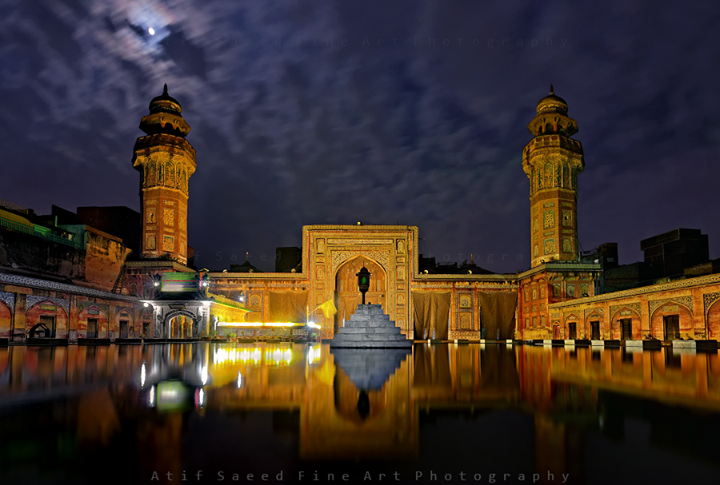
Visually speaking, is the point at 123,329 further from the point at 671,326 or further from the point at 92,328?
the point at 671,326

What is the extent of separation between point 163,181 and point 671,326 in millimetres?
23594

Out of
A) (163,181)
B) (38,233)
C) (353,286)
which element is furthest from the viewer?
(353,286)

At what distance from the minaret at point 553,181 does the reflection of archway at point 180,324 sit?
17.5 meters

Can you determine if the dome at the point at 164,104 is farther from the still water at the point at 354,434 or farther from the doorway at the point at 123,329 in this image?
the still water at the point at 354,434

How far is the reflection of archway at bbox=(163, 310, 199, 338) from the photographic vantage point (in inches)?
794

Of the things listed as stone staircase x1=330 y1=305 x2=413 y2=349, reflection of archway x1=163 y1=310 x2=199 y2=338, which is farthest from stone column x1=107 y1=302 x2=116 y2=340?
stone staircase x1=330 y1=305 x2=413 y2=349

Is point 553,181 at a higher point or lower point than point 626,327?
higher

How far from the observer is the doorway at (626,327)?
18.0 metres

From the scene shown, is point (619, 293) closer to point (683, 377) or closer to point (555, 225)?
point (555, 225)

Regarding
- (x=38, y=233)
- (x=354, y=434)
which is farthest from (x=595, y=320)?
(x=38, y=233)

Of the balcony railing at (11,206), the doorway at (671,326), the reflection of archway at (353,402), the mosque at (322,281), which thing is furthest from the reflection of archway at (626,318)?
the balcony railing at (11,206)

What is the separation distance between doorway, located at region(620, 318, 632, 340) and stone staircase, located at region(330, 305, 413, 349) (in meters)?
9.41

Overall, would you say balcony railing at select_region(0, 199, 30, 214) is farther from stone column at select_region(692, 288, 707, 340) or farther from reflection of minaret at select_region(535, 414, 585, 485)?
stone column at select_region(692, 288, 707, 340)

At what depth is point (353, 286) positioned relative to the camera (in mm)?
28719
